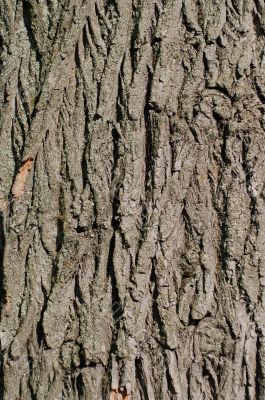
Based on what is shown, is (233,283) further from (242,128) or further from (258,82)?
(258,82)

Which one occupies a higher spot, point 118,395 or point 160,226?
point 160,226

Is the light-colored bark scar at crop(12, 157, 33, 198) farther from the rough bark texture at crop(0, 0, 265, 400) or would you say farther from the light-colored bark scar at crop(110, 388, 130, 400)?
the light-colored bark scar at crop(110, 388, 130, 400)

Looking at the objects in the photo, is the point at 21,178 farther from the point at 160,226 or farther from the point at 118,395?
the point at 118,395

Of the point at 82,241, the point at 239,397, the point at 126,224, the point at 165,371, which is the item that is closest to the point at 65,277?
the point at 82,241

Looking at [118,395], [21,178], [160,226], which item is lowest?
[118,395]

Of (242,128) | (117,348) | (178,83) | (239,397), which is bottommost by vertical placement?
(239,397)

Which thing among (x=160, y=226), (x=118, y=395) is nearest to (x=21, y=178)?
(x=160, y=226)

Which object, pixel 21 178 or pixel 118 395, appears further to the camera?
pixel 21 178

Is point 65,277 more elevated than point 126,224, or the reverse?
point 126,224
